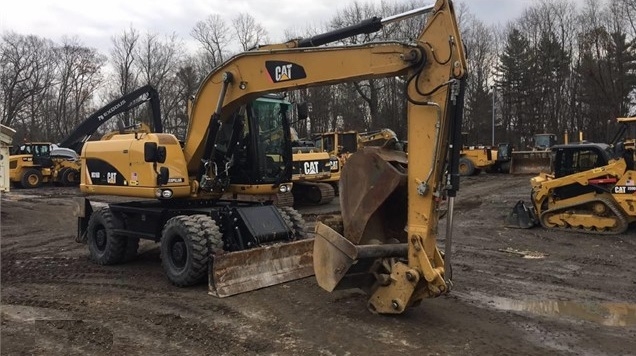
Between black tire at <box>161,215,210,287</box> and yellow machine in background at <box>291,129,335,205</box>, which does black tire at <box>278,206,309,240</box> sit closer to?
black tire at <box>161,215,210,287</box>

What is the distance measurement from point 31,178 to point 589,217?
2407cm

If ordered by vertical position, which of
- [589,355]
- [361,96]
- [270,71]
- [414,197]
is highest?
[361,96]

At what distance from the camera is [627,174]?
11.1 m

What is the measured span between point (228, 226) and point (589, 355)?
4.29 m

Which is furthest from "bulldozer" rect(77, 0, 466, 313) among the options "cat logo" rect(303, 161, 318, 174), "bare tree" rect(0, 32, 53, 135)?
"bare tree" rect(0, 32, 53, 135)

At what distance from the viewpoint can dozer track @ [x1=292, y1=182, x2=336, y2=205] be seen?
54.4 feet

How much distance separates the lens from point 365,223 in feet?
18.4

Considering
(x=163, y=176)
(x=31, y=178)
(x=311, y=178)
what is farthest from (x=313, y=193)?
(x=31, y=178)

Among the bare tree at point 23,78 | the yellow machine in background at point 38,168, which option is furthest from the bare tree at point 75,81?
the yellow machine in background at point 38,168

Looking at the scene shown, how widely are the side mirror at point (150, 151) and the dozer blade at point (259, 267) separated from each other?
179cm

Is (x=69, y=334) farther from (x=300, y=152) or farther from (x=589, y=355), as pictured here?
(x=300, y=152)

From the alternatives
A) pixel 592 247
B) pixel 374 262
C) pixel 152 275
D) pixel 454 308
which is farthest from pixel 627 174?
pixel 152 275

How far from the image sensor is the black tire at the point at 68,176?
27.1 meters

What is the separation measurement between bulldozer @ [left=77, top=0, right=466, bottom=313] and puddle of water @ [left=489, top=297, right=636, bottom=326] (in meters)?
1.59
